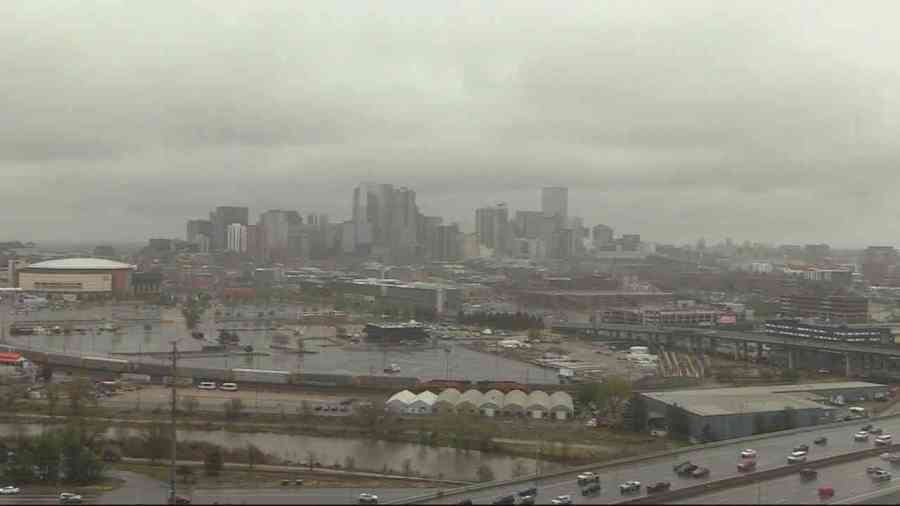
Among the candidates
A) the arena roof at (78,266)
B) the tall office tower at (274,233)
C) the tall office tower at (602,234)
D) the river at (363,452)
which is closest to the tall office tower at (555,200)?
the tall office tower at (602,234)

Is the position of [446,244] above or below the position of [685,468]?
above

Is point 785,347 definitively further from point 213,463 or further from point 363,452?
point 213,463

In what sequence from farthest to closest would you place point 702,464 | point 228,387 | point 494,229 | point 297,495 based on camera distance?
1. point 494,229
2. point 228,387
3. point 702,464
4. point 297,495

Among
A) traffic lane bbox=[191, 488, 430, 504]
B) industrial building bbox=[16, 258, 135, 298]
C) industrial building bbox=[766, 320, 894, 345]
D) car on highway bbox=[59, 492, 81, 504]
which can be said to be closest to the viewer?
traffic lane bbox=[191, 488, 430, 504]

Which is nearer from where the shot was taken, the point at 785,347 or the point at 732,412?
the point at 732,412

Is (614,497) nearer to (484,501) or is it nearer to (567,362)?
(484,501)

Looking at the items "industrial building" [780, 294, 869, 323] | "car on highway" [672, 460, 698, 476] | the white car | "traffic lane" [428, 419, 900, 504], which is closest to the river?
"traffic lane" [428, 419, 900, 504]

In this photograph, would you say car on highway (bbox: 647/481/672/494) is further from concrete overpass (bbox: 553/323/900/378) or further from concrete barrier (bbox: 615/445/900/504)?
concrete overpass (bbox: 553/323/900/378)

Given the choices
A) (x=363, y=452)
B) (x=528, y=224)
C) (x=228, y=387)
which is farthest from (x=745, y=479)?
(x=528, y=224)
